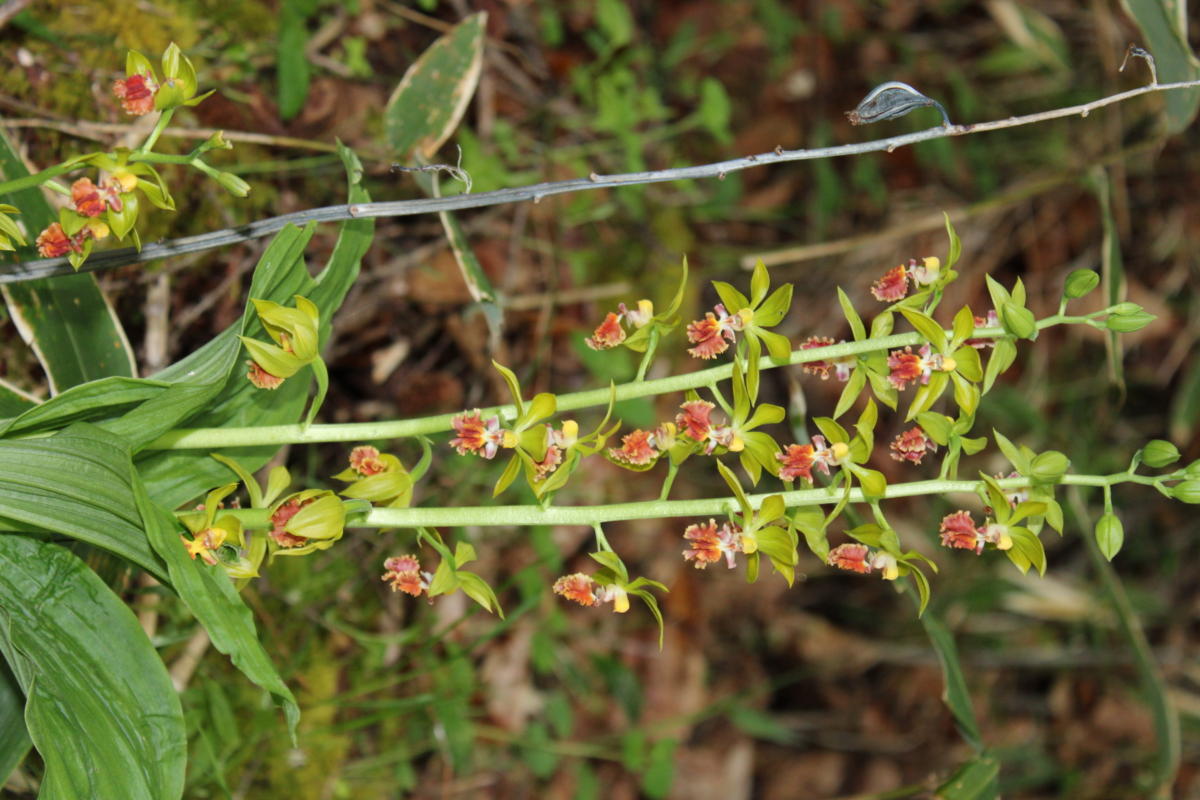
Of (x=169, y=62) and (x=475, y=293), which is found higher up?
(x=169, y=62)

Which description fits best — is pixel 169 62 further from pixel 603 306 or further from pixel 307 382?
pixel 603 306

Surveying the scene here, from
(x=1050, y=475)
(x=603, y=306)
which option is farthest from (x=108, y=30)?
(x=1050, y=475)

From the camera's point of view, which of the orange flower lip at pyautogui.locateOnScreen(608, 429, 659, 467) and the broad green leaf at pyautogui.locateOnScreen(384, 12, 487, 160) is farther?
the broad green leaf at pyautogui.locateOnScreen(384, 12, 487, 160)

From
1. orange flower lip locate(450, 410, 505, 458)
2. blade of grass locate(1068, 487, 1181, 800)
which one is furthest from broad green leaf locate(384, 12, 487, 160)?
blade of grass locate(1068, 487, 1181, 800)

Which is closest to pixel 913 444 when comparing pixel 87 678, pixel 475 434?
pixel 475 434

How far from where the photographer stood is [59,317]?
1829 millimetres

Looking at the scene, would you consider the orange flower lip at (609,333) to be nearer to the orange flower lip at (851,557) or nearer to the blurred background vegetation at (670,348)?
the orange flower lip at (851,557)

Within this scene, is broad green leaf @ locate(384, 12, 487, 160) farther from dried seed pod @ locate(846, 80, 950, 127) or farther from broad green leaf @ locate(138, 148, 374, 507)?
dried seed pod @ locate(846, 80, 950, 127)

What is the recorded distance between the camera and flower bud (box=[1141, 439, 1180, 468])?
1.47 metres

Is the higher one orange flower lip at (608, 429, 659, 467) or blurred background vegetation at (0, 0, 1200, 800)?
orange flower lip at (608, 429, 659, 467)

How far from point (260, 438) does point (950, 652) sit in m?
1.34

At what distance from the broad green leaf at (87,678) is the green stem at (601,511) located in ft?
1.07

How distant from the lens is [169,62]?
54.9 inches

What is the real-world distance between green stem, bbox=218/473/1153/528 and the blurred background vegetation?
79cm
